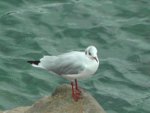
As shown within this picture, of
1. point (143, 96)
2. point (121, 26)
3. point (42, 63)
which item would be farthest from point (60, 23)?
point (42, 63)

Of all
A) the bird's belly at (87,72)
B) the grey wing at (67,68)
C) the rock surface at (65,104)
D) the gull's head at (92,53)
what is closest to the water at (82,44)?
the rock surface at (65,104)

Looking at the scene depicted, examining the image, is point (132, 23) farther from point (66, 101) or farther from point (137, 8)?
point (66, 101)

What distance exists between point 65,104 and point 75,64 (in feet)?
2.17

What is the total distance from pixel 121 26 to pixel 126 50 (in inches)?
44.7

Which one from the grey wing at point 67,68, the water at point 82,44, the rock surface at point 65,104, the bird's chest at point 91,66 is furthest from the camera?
the water at point 82,44

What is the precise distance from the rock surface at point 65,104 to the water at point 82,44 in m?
3.02

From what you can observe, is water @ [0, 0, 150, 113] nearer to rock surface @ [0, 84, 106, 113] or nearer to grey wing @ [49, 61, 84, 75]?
rock surface @ [0, 84, 106, 113]

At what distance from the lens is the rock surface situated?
887cm

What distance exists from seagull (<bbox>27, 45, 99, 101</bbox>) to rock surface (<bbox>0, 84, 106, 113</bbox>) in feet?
0.34

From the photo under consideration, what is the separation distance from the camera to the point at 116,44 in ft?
46.9

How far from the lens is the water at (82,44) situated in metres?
12.5

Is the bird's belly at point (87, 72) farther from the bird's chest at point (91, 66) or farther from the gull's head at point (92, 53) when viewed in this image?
the gull's head at point (92, 53)

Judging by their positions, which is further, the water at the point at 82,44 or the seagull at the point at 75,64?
the water at the point at 82,44

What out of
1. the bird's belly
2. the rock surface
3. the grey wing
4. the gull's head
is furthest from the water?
the gull's head
